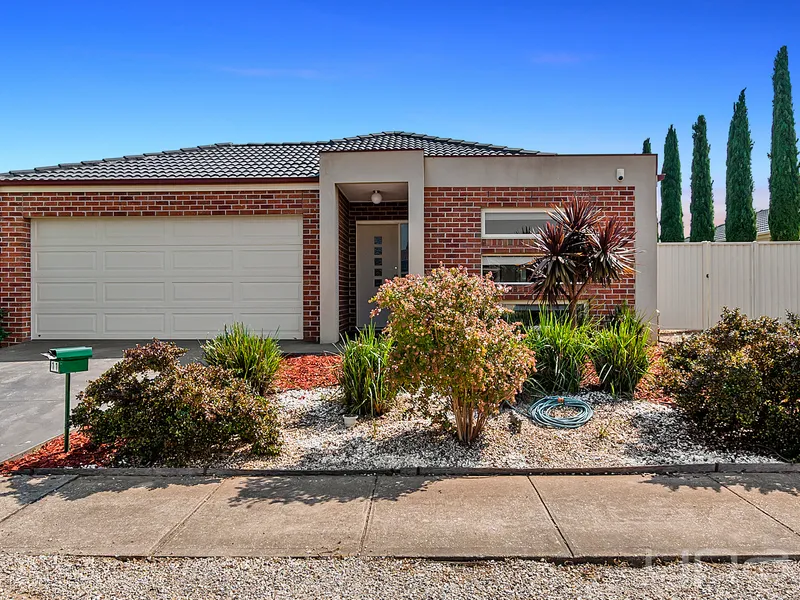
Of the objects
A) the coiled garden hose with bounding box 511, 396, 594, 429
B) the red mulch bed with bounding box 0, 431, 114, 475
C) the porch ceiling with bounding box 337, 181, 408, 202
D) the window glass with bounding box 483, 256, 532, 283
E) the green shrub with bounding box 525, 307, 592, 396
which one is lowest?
the red mulch bed with bounding box 0, 431, 114, 475

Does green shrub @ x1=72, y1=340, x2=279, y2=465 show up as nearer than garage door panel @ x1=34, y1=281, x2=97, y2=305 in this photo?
Yes

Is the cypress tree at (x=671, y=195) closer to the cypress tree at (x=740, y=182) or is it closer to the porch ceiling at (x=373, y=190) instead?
the cypress tree at (x=740, y=182)

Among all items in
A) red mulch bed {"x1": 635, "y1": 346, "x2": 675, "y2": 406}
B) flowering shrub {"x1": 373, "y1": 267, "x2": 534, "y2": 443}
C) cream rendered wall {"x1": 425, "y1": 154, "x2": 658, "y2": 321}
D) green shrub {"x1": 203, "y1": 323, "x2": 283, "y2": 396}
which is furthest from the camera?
cream rendered wall {"x1": 425, "y1": 154, "x2": 658, "y2": 321}

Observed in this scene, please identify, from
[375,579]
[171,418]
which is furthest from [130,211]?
[375,579]

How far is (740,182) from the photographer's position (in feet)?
73.3

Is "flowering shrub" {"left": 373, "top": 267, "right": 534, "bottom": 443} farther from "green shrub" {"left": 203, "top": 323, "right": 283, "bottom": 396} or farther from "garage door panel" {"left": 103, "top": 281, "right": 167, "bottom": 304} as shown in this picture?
"garage door panel" {"left": 103, "top": 281, "right": 167, "bottom": 304}

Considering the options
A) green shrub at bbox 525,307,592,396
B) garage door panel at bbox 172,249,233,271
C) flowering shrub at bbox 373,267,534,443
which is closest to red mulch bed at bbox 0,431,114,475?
flowering shrub at bbox 373,267,534,443

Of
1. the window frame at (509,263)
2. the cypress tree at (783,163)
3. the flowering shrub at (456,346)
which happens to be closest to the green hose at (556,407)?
the flowering shrub at (456,346)

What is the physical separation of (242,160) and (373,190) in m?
3.30

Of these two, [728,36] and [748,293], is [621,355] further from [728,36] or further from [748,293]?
[748,293]

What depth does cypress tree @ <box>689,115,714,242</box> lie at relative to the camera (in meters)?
24.8

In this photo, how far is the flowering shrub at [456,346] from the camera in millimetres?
4543

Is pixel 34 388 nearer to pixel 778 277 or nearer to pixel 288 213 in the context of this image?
pixel 288 213

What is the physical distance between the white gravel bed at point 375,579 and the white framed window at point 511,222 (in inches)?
310
